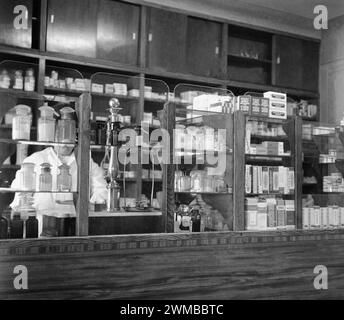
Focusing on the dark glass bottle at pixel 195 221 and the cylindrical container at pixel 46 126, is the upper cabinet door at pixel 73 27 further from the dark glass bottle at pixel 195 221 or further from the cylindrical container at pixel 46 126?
the dark glass bottle at pixel 195 221

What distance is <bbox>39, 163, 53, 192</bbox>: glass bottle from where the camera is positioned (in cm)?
306

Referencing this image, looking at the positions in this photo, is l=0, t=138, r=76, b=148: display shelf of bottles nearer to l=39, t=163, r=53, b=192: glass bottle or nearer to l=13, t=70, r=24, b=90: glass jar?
l=39, t=163, r=53, b=192: glass bottle

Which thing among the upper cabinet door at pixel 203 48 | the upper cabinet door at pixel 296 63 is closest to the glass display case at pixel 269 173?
the upper cabinet door at pixel 203 48

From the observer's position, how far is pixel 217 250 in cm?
354

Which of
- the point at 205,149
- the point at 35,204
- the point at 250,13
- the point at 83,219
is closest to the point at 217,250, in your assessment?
the point at 205,149

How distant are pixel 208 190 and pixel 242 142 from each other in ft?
1.52

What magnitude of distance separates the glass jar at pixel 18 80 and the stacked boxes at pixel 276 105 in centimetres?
229

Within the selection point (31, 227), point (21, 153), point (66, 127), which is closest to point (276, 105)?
point (66, 127)

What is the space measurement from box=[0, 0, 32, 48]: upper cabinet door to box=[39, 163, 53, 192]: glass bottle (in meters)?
2.28

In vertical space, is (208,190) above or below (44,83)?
below

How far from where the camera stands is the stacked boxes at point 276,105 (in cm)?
414

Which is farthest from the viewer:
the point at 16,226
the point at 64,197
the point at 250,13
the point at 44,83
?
the point at 250,13

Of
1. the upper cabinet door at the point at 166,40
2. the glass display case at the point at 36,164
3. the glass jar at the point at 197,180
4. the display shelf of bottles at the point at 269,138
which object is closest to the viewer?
the glass display case at the point at 36,164
